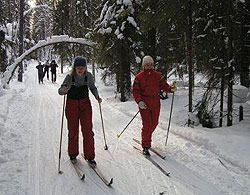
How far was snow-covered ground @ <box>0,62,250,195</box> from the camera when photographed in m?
4.53

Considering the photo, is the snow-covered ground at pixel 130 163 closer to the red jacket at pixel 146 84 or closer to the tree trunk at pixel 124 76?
the red jacket at pixel 146 84

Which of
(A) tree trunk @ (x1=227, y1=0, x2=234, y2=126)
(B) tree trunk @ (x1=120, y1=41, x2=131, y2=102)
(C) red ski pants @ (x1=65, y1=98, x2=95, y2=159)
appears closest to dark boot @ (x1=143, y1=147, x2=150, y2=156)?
(C) red ski pants @ (x1=65, y1=98, x2=95, y2=159)

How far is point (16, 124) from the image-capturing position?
869 cm

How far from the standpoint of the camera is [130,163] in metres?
5.64

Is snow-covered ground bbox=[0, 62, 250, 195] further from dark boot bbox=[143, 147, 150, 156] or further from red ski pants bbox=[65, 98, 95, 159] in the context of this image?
red ski pants bbox=[65, 98, 95, 159]

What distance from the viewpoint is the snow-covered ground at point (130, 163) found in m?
4.53

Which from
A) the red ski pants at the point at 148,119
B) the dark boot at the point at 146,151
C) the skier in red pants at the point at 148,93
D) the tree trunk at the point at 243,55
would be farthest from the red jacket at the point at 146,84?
the tree trunk at the point at 243,55

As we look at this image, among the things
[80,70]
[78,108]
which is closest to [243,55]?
[80,70]

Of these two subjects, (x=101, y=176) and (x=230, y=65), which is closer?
(x=101, y=176)

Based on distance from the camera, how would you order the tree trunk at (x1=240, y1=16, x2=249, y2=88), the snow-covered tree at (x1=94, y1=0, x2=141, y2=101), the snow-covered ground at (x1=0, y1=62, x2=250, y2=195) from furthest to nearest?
the snow-covered tree at (x1=94, y1=0, x2=141, y2=101) < the tree trunk at (x1=240, y1=16, x2=249, y2=88) < the snow-covered ground at (x1=0, y1=62, x2=250, y2=195)

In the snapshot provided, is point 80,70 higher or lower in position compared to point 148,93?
higher

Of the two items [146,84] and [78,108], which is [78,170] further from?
[146,84]

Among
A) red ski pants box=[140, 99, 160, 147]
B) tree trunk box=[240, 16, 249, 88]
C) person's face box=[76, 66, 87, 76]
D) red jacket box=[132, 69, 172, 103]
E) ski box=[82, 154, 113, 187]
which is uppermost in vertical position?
tree trunk box=[240, 16, 249, 88]

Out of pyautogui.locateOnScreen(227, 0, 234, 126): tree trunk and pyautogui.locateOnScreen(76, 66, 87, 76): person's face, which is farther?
pyautogui.locateOnScreen(227, 0, 234, 126): tree trunk
